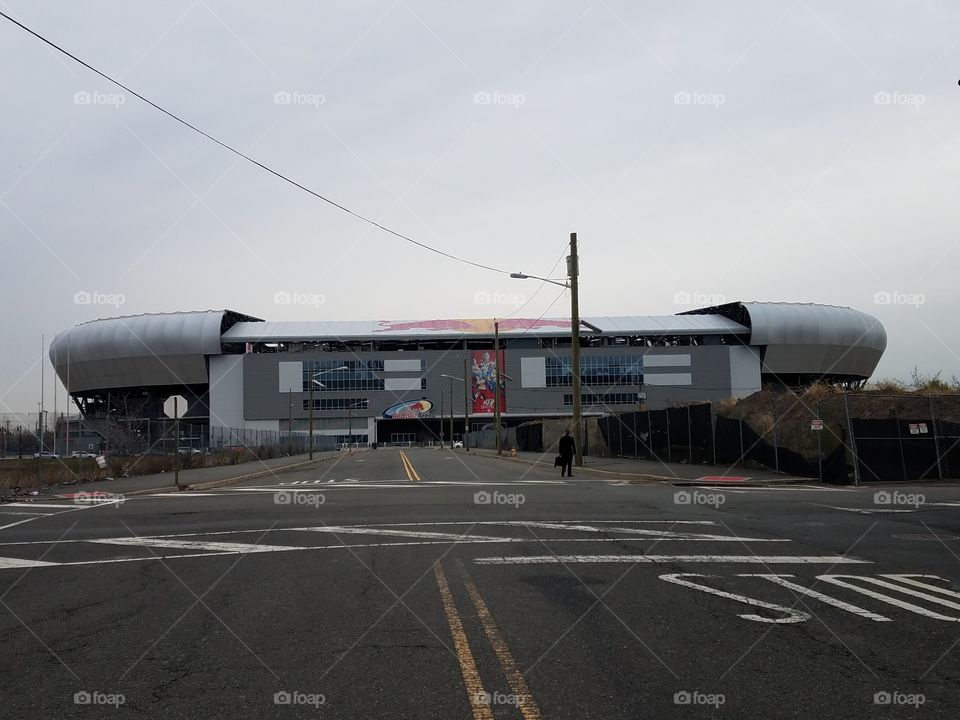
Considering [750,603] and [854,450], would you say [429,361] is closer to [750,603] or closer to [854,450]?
[854,450]

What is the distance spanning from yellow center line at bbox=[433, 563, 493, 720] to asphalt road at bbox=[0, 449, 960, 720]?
Answer: 0.02 meters

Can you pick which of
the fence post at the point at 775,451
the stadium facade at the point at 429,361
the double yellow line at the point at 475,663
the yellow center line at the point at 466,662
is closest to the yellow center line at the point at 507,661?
the double yellow line at the point at 475,663

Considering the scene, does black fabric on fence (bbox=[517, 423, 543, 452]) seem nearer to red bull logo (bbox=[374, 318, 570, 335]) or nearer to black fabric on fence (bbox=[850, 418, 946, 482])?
black fabric on fence (bbox=[850, 418, 946, 482])

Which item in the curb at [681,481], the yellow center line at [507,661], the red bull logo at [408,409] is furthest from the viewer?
the red bull logo at [408,409]

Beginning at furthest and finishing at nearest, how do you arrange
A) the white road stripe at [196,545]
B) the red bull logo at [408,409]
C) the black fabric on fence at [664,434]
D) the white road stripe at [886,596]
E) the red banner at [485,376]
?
the red bull logo at [408,409]
the red banner at [485,376]
the black fabric on fence at [664,434]
the white road stripe at [196,545]
the white road stripe at [886,596]

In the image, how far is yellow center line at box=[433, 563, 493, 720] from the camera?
185 inches

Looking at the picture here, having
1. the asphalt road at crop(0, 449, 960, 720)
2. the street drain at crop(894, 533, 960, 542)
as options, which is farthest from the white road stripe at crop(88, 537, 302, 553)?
the street drain at crop(894, 533, 960, 542)

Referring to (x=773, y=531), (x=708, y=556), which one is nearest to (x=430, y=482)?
(x=773, y=531)

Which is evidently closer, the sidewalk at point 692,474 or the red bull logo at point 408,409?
the sidewalk at point 692,474

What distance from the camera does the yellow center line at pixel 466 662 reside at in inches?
185

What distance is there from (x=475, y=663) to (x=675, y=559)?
4.78m

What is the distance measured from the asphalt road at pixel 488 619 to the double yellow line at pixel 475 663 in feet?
0.08

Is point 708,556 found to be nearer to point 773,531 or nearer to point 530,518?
point 773,531

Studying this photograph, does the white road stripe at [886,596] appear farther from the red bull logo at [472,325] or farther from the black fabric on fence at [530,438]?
the red bull logo at [472,325]
